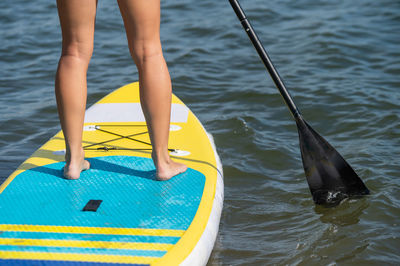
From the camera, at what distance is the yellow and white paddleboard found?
2266 mm

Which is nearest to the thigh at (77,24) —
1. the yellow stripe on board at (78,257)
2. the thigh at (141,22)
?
the thigh at (141,22)

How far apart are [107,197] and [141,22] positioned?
870 mm

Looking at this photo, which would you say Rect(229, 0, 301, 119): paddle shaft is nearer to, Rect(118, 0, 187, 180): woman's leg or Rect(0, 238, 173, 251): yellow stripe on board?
Rect(118, 0, 187, 180): woman's leg

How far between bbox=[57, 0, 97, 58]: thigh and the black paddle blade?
1352 mm

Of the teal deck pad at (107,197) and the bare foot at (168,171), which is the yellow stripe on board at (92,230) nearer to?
the teal deck pad at (107,197)

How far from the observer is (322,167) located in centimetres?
327

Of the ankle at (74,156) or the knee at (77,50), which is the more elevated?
the knee at (77,50)

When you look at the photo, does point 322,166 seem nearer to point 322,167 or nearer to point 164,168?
point 322,167

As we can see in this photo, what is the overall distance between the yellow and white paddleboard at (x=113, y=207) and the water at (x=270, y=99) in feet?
1.51

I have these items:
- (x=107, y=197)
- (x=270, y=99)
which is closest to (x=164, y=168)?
(x=107, y=197)

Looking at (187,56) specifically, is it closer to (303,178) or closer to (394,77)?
(394,77)

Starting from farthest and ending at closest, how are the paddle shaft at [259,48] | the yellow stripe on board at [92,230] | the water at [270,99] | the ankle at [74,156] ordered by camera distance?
the water at [270,99] → the paddle shaft at [259,48] → the ankle at [74,156] → the yellow stripe on board at [92,230]

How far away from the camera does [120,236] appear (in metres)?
2.36

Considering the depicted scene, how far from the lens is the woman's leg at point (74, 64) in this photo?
2.46 metres
